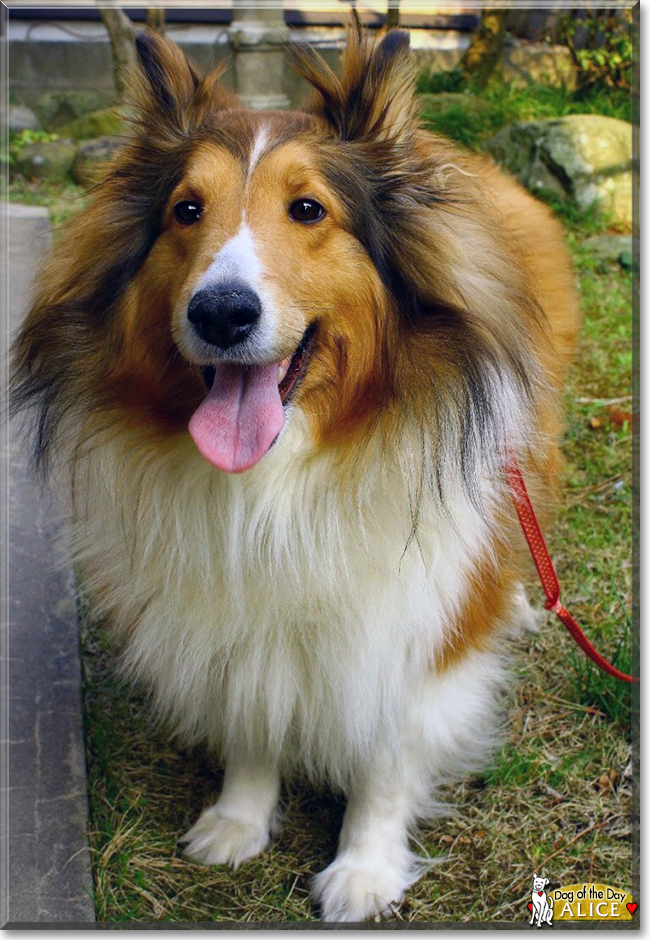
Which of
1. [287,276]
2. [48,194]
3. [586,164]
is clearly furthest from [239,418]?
[48,194]

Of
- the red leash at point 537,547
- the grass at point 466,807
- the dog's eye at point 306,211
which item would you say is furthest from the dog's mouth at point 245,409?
the grass at point 466,807

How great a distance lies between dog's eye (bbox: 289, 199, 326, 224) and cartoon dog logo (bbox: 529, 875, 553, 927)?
6.14ft

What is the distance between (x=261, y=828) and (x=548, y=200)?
16.2ft

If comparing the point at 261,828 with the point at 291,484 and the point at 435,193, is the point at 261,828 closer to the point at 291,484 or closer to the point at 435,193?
the point at 291,484

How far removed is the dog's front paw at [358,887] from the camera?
257cm

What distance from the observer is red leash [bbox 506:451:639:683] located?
2.63 metres

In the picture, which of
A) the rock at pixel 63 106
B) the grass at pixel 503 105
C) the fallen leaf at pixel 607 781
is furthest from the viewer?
the rock at pixel 63 106

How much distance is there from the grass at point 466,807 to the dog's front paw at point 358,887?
5 cm

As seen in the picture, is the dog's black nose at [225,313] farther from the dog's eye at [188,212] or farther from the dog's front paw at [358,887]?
the dog's front paw at [358,887]

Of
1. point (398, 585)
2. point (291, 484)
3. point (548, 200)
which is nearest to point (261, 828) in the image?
point (398, 585)

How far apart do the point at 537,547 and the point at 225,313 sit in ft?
4.30

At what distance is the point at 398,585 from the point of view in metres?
2.38

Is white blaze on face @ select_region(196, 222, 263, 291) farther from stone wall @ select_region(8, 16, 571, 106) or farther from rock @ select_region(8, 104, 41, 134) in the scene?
rock @ select_region(8, 104, 41, 134)

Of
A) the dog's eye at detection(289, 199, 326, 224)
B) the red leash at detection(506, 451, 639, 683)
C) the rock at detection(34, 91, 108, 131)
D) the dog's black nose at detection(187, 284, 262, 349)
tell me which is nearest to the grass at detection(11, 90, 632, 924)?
the red leash at detection(506, 451, 639, 683)
